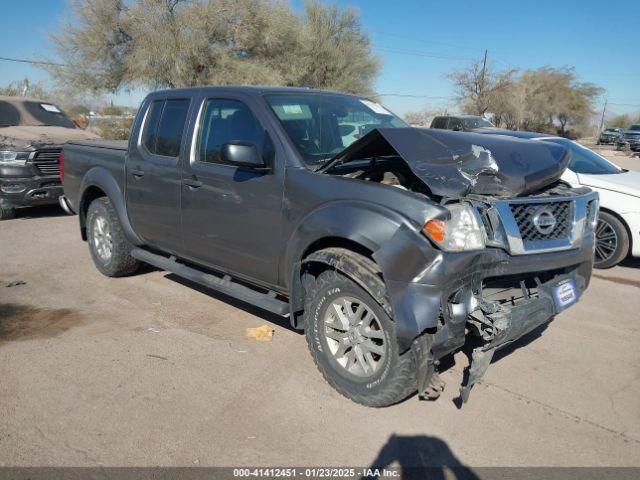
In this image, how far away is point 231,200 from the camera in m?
4.16

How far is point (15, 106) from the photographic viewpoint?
10766 millimetres

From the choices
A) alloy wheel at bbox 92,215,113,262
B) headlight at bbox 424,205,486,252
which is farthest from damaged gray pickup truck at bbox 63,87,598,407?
alloy wheel at bbox 92,215,113,262

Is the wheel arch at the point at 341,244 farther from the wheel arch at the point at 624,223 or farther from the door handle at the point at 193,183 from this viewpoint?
the wheel arch at the point at 624,223

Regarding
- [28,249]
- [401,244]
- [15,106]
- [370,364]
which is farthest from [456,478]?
[15,106]

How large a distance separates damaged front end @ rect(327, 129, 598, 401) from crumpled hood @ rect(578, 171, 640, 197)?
125 inches

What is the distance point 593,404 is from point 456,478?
1335mm

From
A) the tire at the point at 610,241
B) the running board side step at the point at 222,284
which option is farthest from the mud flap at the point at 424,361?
the tire at the point at 610,241

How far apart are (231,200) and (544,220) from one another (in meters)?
2.28

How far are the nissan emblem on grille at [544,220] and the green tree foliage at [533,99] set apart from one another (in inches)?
1916

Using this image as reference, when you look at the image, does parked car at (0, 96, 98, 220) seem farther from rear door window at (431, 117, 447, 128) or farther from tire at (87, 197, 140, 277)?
rear door window at (431, 117, 447, 128)

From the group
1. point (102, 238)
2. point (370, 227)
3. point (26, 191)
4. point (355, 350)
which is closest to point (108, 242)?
point (102, 238)

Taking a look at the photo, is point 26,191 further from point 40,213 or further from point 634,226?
point 634,226

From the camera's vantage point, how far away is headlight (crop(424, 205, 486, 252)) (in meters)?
2.98

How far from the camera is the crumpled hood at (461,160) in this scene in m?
3.22
